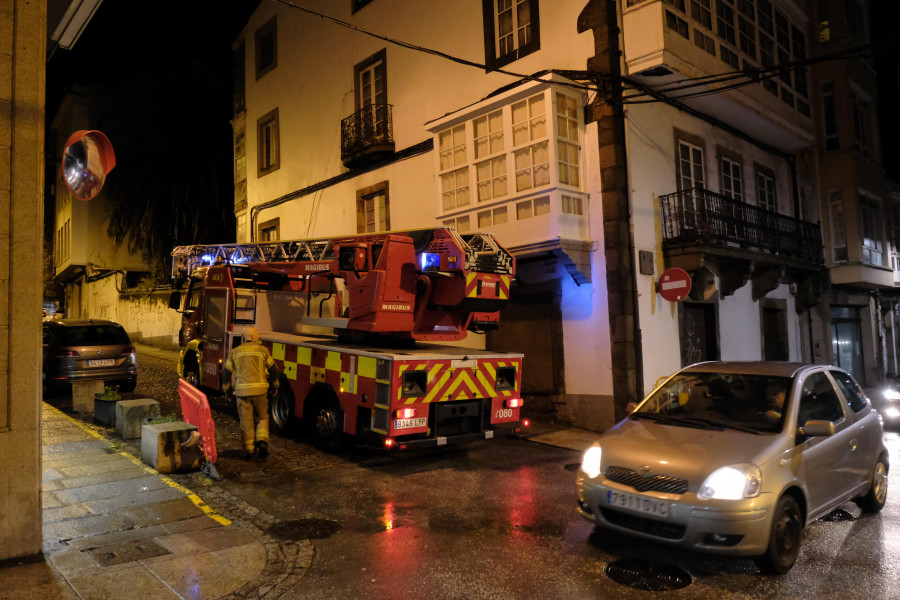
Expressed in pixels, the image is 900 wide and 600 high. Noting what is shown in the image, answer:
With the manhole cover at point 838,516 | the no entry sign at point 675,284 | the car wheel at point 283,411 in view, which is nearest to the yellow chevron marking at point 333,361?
the car wheel at point 283,411

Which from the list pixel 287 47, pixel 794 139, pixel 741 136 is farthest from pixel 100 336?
pixel 794 139

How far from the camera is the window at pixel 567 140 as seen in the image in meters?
11.5

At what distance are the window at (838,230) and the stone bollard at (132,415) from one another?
18.8 meters

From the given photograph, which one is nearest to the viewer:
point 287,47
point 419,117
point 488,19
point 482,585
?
point 482,585

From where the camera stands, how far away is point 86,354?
11.8m

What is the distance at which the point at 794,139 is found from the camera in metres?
16.4

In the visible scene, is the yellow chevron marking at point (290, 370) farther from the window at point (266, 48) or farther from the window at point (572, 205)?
the window at point (266, 48)

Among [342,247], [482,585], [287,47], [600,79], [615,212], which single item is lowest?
[482,585]

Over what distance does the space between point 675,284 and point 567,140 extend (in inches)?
139

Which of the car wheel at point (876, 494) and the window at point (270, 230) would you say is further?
the window at point (270, 230)

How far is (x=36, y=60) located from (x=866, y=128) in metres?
23.7

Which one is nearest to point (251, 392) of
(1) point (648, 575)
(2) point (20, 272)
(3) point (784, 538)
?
(2) point (20, 272)

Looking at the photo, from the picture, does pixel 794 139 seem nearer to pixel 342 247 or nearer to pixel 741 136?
pixel 741 136

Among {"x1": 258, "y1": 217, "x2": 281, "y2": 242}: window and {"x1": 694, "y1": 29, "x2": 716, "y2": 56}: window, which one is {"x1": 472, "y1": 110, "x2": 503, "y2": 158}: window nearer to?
{"x1": 694, "y1": 29, "x2": 716, "y2": 56}: window
